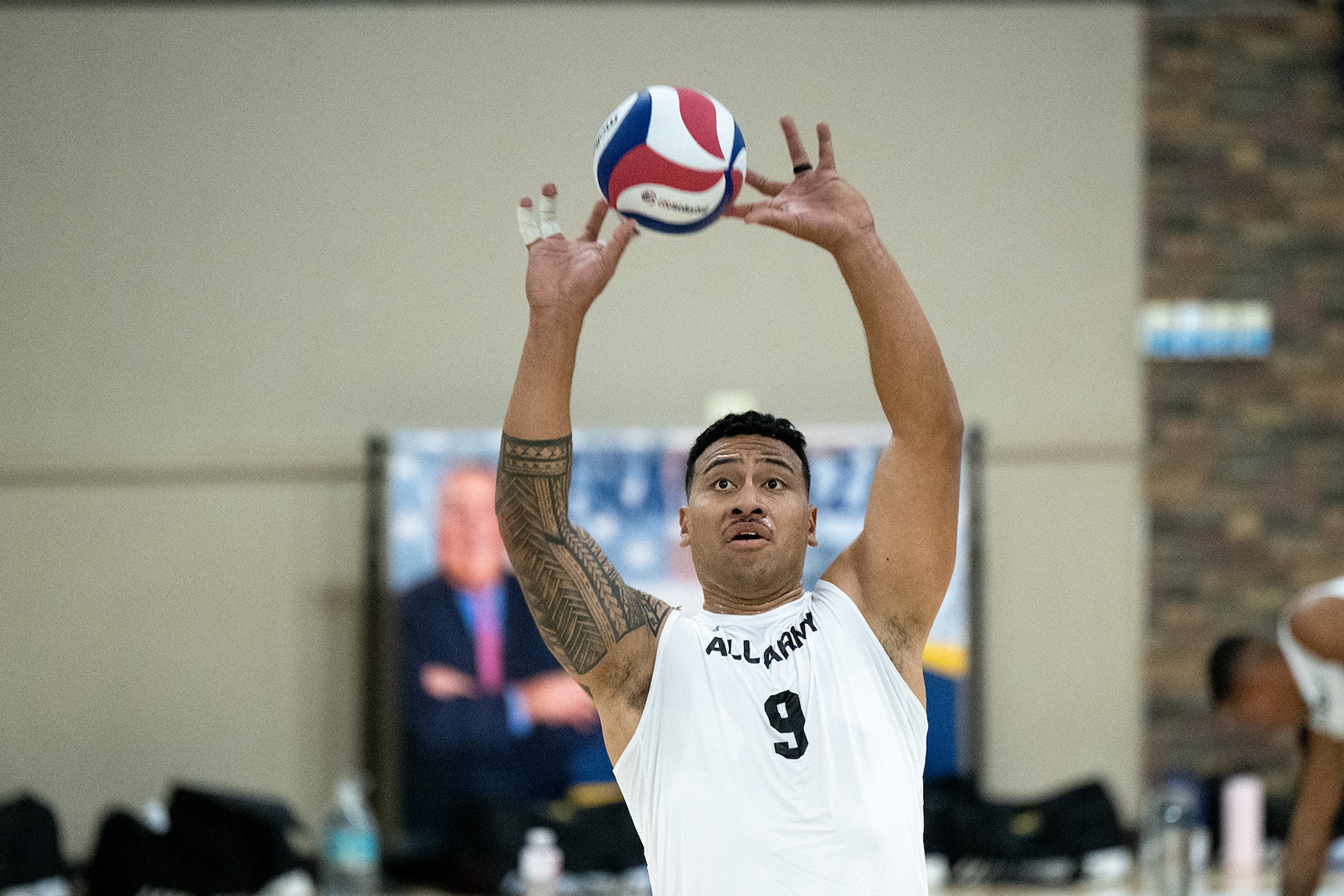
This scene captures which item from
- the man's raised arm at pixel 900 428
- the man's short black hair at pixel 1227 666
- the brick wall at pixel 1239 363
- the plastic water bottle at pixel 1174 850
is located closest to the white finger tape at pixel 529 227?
the man's raised arm at pixel 900 428

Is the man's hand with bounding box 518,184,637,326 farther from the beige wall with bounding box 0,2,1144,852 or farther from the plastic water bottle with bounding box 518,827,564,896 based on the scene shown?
the beige wall with bounding box 0,2,1144,852

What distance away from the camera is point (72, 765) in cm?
439

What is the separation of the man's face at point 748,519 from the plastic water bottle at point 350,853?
2.43 m

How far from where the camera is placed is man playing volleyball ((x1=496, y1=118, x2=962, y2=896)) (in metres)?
1.68

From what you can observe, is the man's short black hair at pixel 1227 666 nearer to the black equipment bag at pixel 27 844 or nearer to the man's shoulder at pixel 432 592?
the man's shoulder at pixel 432 592

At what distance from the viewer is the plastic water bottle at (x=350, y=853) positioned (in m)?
3.94

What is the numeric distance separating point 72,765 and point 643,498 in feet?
6.81

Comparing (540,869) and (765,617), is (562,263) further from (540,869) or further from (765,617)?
(540,869)

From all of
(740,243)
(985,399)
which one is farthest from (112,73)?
(985,399)

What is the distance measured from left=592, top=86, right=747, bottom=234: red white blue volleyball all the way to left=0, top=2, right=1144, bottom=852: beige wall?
274cm

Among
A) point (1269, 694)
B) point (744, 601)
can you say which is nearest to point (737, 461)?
point (744, 601)

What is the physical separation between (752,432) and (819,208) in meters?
0.33

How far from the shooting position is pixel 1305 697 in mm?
3350

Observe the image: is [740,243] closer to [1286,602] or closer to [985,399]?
[985,399]
